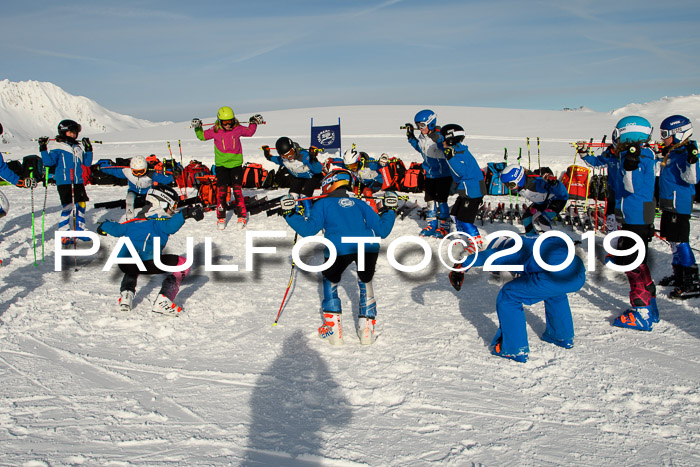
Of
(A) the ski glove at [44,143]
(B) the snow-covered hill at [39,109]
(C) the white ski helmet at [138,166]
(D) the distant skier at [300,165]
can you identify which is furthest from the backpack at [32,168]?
(B) the snow-covered hill at [39,109]

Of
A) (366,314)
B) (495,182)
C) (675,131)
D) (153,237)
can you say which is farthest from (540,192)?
(495,182)

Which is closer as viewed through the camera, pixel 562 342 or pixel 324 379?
pixel 324 379

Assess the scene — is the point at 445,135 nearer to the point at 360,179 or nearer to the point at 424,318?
the point at 360,179

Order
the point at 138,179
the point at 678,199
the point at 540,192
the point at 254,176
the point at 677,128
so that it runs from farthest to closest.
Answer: the point at 254,176
the point at 138,179
the point at 540,192
the point at 678,199
the point at 677,128

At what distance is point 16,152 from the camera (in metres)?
20.3

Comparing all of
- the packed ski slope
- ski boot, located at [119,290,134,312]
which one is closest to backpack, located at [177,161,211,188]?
the packed ski slope

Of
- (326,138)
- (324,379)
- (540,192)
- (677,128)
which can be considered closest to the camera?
(324,379)

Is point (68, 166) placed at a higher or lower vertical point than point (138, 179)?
higher

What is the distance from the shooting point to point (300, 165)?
8.82 m

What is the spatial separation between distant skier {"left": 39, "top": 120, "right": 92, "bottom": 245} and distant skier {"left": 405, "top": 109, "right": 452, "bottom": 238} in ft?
18.0

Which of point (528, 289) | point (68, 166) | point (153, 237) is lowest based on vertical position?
point (528, 289)

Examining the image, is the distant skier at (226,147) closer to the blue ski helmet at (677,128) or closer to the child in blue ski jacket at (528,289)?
the child in blue ski jacket at (528,289)

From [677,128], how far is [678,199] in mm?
787

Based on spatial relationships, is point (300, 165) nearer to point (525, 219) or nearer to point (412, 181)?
point (525, 219)
